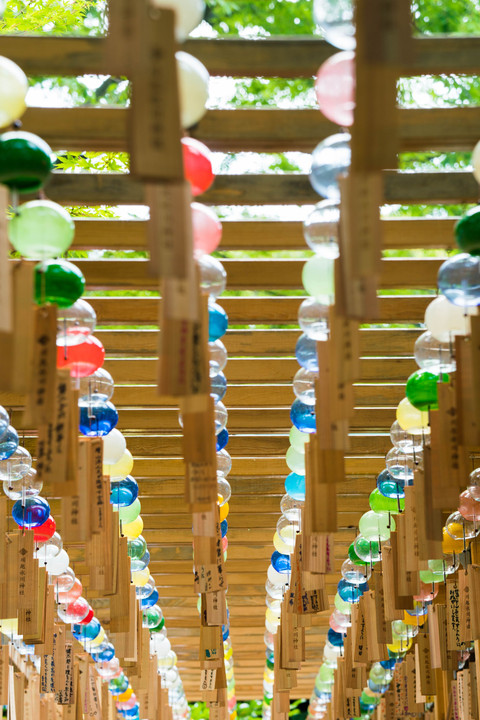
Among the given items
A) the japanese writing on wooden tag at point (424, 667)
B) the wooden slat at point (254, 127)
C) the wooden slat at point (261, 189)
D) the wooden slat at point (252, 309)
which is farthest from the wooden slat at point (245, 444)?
the wooden slat at point (254, 127)

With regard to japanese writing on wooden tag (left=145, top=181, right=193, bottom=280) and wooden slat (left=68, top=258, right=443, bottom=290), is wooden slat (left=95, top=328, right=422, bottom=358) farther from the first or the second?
japanese writing on wooden tag (left=145, top=181, right=193, bottom=280)

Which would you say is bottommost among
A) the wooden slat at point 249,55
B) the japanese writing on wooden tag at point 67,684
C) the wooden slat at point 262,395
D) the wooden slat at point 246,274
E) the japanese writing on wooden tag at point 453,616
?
the japanese writing on wooden tag at point 67,684

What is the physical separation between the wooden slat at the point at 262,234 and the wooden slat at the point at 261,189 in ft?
1.25

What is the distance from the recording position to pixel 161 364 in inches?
103

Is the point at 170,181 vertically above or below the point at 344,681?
above

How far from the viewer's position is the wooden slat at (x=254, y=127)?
3229 mm

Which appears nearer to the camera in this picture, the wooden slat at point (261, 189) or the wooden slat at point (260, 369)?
the wooden slat at point (261, 189)

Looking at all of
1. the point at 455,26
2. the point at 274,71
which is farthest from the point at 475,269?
the point at 455,26

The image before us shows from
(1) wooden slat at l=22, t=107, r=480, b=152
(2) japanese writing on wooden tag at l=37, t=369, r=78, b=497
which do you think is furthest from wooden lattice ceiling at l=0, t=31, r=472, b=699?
(2) japanese writing on wooden tag at l=37, t=369, r=78, b=497

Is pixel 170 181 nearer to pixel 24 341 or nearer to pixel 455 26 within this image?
pixel 24 341

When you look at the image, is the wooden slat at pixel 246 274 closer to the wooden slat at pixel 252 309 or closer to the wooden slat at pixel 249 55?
the wooden slat at pixel 252 309

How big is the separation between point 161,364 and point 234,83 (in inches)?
264

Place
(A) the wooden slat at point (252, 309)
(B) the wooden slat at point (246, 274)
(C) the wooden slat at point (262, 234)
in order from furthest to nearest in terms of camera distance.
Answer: (A) the wooden slat at point (252, 309) → (B) the wooden slat at point (246, 274) → (C) the wooden slat at point (262, 234)

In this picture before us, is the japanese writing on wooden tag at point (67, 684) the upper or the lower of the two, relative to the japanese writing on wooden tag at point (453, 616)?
lower
